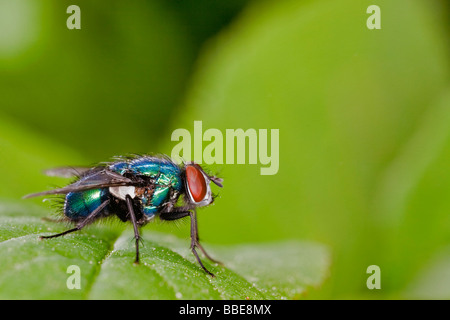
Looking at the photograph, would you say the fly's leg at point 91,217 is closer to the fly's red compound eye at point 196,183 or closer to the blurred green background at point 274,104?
the fly's red compound eye at point 196,183

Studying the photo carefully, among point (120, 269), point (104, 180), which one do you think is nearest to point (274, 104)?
point (104, 180)

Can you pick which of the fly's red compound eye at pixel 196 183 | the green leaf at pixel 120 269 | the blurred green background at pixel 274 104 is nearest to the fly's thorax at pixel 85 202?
the green leaf at pixel 120 269

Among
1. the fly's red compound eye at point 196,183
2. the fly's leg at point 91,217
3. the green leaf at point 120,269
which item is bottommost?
the green leaf at point 120,269

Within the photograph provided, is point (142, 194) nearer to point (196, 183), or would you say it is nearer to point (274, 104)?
point (196, 183)

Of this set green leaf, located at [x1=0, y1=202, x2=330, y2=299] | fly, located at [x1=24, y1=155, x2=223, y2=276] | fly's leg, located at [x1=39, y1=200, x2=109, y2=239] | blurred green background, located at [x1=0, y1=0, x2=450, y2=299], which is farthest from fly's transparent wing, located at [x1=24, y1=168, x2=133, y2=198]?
blurred green background, located at [x1=0, y1=0, x2=450, y2=299]

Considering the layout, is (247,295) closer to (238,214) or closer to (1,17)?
(238,214)

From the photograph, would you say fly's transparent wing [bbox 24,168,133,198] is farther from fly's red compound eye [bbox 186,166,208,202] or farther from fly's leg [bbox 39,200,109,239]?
fly's red compound eye [bbox 186,166,208,202]

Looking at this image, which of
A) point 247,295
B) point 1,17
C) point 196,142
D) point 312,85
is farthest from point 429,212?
point 1,17
